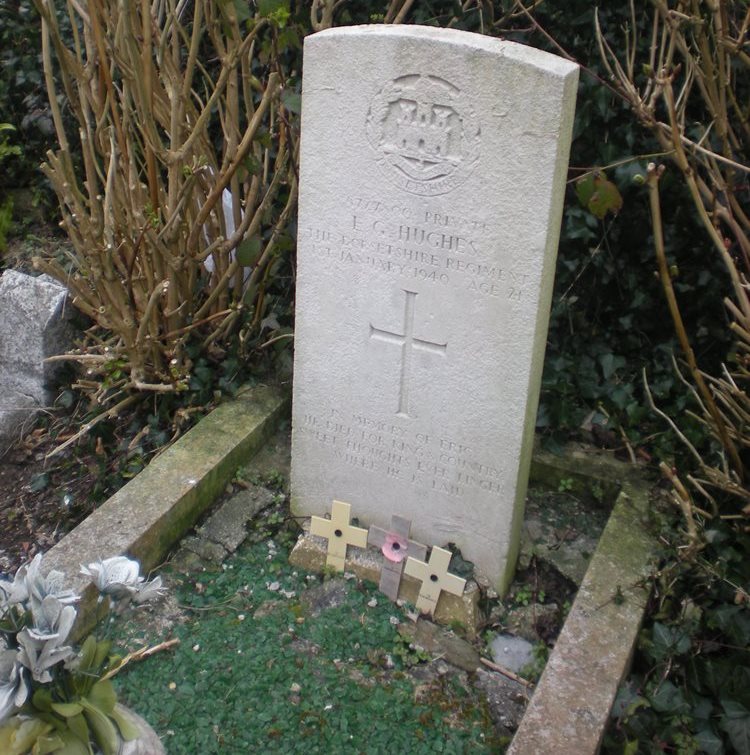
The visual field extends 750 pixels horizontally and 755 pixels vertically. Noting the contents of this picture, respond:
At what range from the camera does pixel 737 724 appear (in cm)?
233

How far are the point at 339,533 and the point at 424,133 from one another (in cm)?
135

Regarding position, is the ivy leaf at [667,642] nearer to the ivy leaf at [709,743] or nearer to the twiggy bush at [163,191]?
the ivy leaf at [709,743]

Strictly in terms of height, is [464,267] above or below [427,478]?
above

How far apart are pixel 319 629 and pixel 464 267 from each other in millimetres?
1209

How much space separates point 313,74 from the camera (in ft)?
8.18

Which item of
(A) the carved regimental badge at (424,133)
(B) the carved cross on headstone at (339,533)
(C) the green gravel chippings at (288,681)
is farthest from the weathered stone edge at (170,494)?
(A) the carved regimental badge at (424,133)

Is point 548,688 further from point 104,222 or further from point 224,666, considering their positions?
point 104,222

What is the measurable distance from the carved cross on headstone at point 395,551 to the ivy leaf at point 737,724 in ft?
3.23

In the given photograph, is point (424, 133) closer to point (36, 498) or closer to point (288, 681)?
point (288, 681)

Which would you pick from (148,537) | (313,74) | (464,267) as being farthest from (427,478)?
(313,74)

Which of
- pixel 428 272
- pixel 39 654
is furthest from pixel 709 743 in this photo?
pixel 39 654

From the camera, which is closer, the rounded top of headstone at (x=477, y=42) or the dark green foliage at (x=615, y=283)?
the rounded top of headstone at (x=477, y=42)

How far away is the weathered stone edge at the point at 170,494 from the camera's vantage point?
8.78ft

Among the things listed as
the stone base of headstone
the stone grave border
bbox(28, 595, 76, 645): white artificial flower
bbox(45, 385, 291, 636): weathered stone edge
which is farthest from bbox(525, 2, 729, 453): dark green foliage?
bbox(28, 595, 76, 645): white artificial flower
